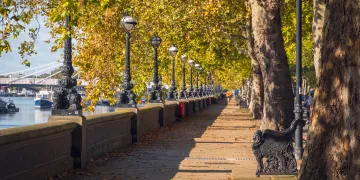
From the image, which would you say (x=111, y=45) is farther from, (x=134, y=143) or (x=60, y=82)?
(x=60, y=82)

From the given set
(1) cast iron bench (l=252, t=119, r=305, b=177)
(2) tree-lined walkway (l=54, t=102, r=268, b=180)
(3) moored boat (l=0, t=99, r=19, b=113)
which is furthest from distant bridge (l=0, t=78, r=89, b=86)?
(1) cast iron bench (l=252, t=119, r=305, b=177)

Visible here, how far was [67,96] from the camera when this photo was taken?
15.7 m

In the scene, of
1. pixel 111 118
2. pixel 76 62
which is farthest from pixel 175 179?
pixel 76 62

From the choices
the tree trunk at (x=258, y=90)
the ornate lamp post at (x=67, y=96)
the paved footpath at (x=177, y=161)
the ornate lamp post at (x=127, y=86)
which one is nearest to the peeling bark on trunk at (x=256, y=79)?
the tree trunk at (x=258, y=90)

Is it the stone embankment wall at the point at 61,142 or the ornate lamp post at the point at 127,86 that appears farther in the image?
the ornate lamp post at the point at 127,86

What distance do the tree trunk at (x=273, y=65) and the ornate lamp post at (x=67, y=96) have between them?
8.04 m

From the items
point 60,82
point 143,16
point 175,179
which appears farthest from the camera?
point 143,16

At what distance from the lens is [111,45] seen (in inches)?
1687

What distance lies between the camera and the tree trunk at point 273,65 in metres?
22.2

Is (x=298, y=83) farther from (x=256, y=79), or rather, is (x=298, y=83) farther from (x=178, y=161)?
(x=256, y=79)

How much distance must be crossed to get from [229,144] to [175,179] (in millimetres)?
9059

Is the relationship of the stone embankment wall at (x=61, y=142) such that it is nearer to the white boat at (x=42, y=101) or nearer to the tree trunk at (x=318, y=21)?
the tree trunk at (x=318, y=21)

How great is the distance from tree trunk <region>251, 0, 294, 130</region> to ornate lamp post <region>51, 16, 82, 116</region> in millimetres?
8043

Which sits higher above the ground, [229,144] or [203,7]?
[203,7]
